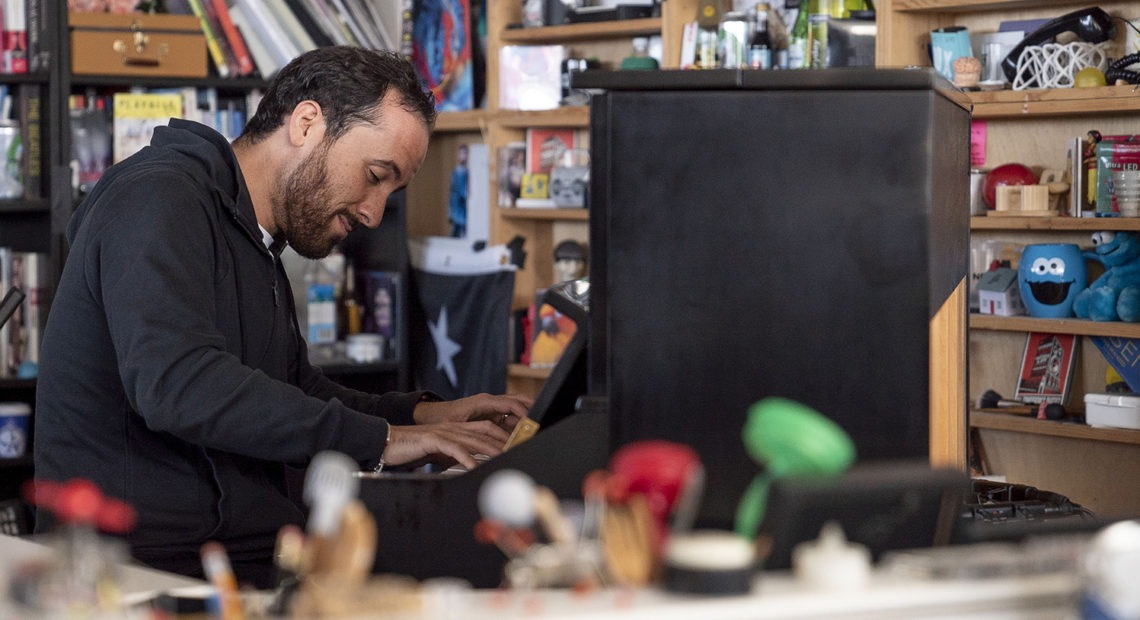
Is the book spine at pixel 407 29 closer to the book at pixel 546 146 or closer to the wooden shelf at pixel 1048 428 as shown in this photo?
the book at pixel 546 146

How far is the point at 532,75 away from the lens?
436cm

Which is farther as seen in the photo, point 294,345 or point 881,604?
point 294,345

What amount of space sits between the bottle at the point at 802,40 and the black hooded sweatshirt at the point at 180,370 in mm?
2008

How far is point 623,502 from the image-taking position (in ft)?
3.09

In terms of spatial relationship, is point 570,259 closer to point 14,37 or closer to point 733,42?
point 733,42

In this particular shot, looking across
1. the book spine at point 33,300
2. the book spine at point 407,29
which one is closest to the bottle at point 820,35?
the book spine at point 407,29

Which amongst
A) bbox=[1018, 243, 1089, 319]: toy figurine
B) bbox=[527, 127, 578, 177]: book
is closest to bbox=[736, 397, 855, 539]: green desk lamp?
bbox=[1018, 243, 1089, 319]: toy figurine

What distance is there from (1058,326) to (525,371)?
5.51 ft

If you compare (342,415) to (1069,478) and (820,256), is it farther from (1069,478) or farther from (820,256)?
(1069,478)

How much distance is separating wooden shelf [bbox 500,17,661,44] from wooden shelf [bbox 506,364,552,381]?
1038 mm

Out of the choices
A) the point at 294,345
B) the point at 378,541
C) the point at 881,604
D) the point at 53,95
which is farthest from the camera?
the point at 53,95

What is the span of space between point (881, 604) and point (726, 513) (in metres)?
0.41

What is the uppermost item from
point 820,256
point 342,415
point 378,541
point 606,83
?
point 606,83

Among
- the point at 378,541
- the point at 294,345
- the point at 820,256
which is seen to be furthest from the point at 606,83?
the point at 294,345
